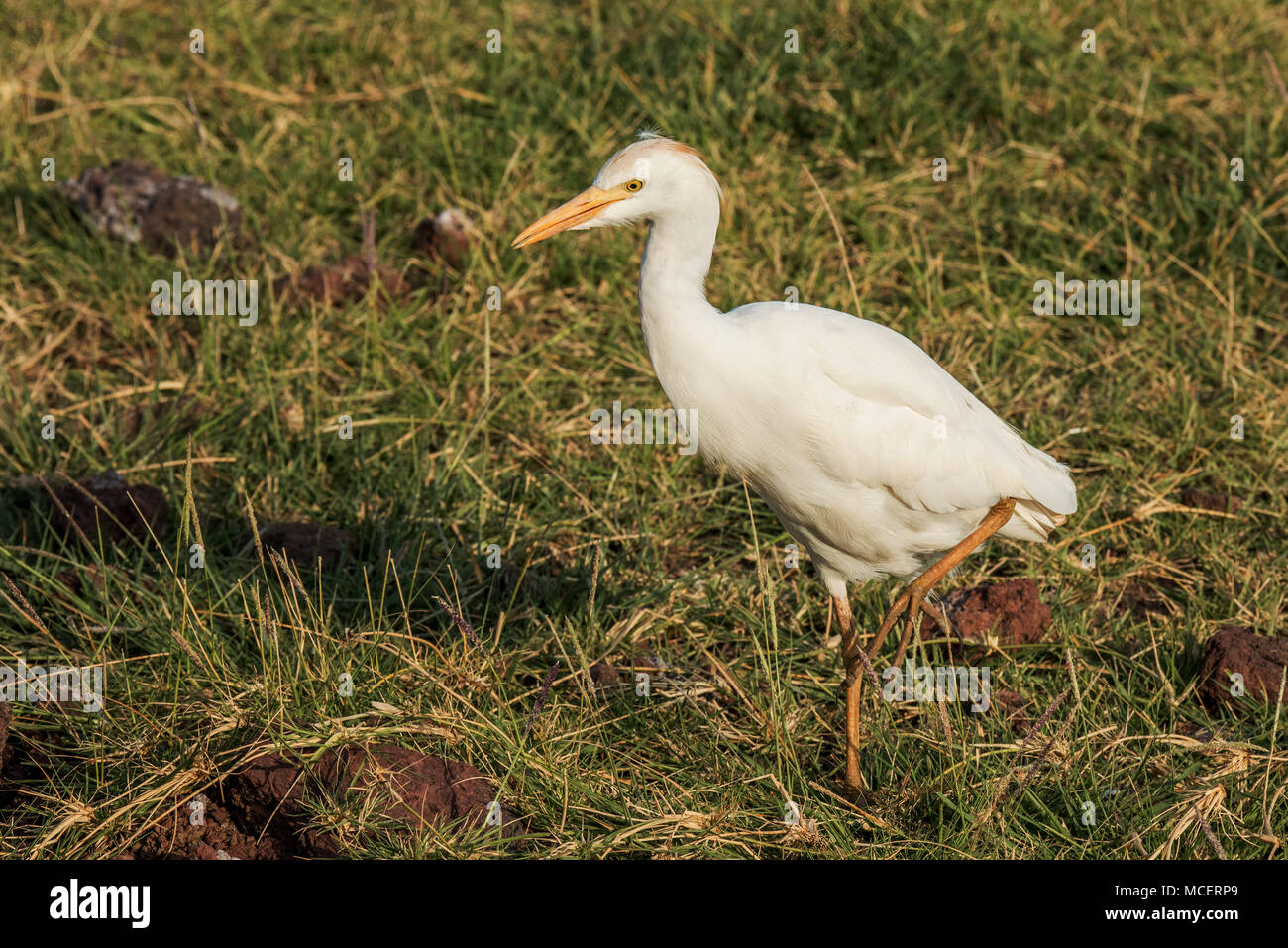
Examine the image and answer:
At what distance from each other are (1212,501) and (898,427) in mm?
1825

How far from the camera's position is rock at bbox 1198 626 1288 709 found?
404cm

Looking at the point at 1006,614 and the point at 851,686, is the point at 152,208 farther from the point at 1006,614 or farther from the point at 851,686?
the point at 1006,614

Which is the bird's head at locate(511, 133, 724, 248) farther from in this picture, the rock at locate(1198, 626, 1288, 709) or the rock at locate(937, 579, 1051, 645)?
the rock at locate(1198, 626, 1288, 709)

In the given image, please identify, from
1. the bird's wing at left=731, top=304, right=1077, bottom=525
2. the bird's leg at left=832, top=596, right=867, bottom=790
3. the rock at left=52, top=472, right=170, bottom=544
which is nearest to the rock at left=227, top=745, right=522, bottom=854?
the bird's leg at left=832, top=596, right=867, bottom=790

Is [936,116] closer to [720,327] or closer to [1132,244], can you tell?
[1132,244]

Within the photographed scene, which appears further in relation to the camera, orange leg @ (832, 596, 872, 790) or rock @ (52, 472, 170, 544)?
rock @ (52, 472, 170, 544)

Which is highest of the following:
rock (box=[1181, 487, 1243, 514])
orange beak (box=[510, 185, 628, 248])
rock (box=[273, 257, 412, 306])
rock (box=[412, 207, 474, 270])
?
rock (box=[412, 207, 474, 270])

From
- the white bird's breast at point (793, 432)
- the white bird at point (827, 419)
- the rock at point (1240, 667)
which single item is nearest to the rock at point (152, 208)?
the white bird at point (827, 419)

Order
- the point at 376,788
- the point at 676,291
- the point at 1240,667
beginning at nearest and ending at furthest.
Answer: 1. the point at 376,788
2. the point at 676,291
3. the point at 1240,667

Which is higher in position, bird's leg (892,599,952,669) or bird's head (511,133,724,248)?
bird's head (511,133,724,248)

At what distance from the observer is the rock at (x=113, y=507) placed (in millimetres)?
4629

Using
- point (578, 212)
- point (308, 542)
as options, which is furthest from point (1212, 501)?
point (308, 542)

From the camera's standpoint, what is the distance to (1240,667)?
406cm

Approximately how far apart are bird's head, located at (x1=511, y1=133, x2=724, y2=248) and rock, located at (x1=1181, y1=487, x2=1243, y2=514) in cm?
245
